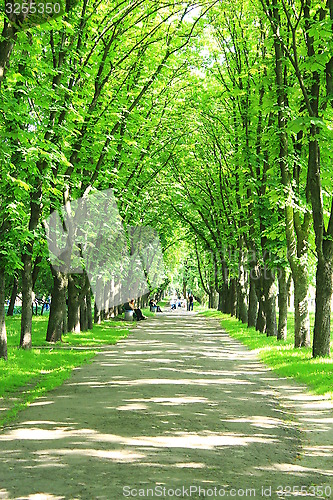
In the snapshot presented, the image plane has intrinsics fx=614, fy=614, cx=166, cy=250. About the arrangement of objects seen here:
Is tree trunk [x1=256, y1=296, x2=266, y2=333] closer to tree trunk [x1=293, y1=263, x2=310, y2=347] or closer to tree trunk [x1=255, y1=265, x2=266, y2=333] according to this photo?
tree trunk [x1=255, y1=265, x2=266, y2=333]

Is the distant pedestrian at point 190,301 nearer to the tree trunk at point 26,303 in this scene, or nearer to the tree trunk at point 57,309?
the tree trunk at point 57,309

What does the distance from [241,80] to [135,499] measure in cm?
2041

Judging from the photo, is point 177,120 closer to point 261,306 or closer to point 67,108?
point 261,306

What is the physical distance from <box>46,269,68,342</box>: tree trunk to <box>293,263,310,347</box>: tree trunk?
23.7 ft

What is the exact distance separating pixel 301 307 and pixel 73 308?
34.1 ft

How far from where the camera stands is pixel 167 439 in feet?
Result: 23.3

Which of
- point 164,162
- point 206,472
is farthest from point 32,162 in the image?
point 164,162

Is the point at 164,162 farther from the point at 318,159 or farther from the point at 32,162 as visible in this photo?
the point at 32,162

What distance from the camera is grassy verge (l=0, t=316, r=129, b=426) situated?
9898 millimetres

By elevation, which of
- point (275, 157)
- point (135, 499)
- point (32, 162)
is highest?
point (275, 157)

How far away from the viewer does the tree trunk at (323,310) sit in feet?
45.1

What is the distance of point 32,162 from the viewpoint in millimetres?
11797

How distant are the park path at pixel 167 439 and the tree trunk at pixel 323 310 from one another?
5.57ft

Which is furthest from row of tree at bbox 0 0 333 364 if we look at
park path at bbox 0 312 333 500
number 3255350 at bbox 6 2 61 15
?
park path at bbox 0 312 333 500
